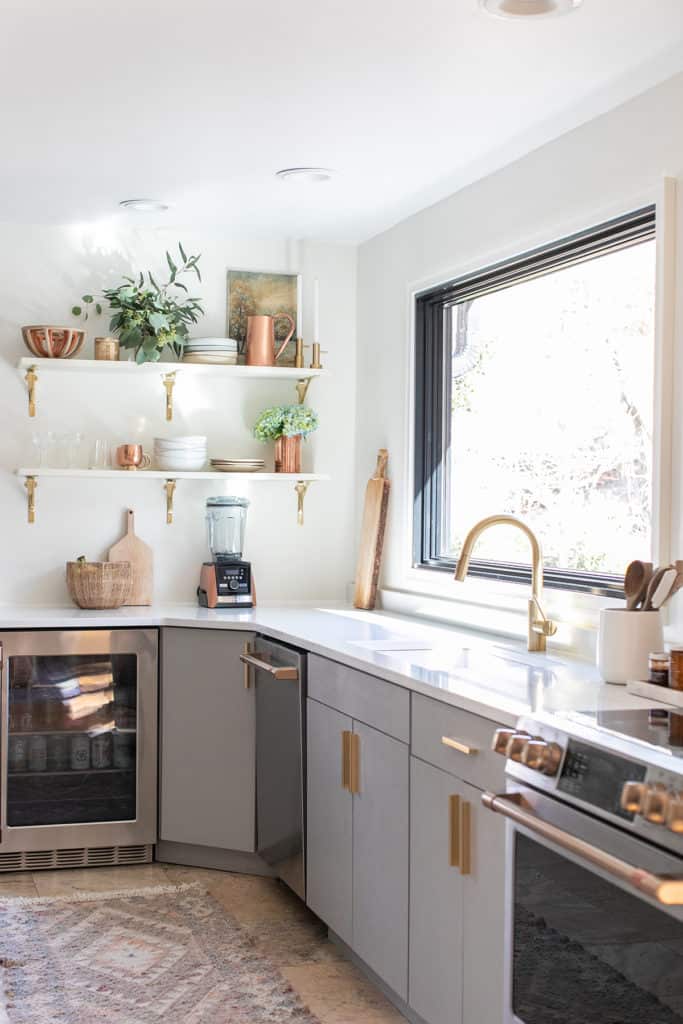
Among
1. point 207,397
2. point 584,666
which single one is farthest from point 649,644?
point 207,397

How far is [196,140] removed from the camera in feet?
11.4

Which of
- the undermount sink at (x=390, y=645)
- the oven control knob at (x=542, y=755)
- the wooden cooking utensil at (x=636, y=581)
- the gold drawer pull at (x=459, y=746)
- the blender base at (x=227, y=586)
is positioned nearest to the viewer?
the oven control knob at (x=542, y=755)

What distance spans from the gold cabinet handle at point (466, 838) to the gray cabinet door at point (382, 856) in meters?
0.30

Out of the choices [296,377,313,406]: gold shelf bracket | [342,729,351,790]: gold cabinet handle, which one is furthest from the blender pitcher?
[342,729,351,790]: gold cabinet handle

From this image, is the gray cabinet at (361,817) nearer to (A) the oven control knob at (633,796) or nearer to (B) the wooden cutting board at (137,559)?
(A) the oven control knob at (633,796)

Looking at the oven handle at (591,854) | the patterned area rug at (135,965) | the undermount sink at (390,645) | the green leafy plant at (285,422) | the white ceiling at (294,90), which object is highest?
the white ceiling at (294,90)

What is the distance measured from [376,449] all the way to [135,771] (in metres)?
1.55

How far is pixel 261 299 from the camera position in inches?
188

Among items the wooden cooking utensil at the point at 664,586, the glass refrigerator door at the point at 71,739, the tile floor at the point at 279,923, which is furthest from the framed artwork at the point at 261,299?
the wooden cooking utensil at the point at 664,586

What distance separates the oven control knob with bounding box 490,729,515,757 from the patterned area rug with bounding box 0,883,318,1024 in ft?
3.74

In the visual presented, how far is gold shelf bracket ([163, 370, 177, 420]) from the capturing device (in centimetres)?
460

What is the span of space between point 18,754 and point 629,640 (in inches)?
90.9

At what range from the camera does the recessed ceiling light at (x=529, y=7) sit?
8.09 ft

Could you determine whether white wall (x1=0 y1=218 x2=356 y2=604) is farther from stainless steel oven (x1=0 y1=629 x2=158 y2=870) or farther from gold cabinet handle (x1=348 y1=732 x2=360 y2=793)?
gold cabinet handle (x1=348 y1=732 x2=360 y2=793)
